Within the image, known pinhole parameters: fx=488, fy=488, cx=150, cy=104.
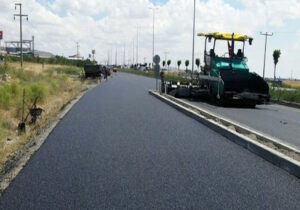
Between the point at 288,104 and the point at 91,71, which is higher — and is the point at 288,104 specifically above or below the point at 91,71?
below

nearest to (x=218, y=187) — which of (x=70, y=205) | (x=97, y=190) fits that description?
(x=97, y=190)

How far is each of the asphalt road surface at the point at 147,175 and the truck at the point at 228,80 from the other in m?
10.1

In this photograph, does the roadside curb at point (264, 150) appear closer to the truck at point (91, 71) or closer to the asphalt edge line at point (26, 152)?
the asphalt edge line at point (26, 152)

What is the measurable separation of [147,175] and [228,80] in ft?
49.8

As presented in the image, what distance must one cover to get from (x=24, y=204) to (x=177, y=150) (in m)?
4.41

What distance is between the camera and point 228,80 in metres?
22.3

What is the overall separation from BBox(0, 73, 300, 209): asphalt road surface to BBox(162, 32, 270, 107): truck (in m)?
10.1

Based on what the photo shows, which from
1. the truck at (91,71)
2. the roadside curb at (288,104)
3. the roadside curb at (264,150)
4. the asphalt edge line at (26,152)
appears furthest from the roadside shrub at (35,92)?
the truck at (91,71)

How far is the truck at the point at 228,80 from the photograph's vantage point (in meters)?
22.2

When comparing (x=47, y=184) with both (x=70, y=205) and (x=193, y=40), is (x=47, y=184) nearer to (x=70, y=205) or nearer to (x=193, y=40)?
(x=70, y=205)

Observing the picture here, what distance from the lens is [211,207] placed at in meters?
6.12

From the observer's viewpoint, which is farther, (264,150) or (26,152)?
(26,152)

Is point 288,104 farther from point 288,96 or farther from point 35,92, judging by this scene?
point 35,92

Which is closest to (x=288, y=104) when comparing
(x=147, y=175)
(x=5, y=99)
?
(x=5, y=99)
